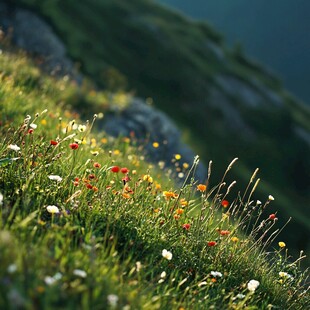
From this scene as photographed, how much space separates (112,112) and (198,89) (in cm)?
1570

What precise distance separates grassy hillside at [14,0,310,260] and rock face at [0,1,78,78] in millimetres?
863

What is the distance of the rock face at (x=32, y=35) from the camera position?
72.3 feet

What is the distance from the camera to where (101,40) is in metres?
→ 31.0

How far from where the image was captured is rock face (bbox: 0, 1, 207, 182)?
16766 mm

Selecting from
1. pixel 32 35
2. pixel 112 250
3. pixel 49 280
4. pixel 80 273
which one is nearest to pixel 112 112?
pixel 32 35

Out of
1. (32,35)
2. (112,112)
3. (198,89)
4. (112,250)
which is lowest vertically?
(32,35)

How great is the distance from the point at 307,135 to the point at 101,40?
16.3 m

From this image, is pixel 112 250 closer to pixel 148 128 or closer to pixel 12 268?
pixel 12 268

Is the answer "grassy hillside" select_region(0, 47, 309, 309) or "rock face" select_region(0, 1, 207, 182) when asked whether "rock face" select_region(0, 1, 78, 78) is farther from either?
"grassy hillside" select_region(0, 47, 309, 309)

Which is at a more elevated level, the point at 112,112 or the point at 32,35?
the point at 112,112

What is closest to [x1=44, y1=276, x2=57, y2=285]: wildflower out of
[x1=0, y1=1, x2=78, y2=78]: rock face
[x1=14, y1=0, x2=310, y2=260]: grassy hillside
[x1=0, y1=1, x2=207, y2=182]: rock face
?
[x1=0, y1=1, x2=207, y2=182]: rock face

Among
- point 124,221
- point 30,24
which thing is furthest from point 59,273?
point 30,24

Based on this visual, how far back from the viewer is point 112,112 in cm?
1741

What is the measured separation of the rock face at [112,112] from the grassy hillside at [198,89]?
1.10 metres
